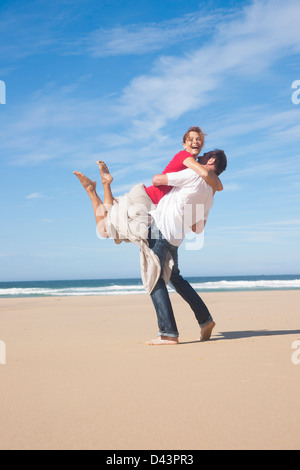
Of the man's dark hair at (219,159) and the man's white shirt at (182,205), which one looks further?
the man's dark hair at (219,159)

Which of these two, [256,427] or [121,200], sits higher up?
[121,200]

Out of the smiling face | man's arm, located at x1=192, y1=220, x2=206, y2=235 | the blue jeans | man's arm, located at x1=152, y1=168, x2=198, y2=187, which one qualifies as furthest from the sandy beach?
the smiling face

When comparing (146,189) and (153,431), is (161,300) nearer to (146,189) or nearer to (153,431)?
(146,189)

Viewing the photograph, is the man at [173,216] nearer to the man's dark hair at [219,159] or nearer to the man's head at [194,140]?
the man's dark hair at [219,159]

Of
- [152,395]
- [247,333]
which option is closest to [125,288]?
[247,333]

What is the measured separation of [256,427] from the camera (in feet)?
6.23

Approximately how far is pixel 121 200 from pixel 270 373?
2111 millimetres

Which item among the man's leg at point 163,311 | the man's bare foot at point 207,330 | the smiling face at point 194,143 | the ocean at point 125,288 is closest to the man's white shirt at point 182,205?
the man's leg at point 163,311

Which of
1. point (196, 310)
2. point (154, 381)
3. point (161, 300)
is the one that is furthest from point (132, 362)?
point (196, 310)

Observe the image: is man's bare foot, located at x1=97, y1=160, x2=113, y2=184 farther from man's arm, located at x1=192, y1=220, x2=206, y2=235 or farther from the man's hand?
man's arm, located at x1=192, y1=220, x2=206, y2=235

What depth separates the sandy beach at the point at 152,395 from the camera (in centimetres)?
182

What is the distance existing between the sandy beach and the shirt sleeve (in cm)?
141

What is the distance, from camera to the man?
155 inches

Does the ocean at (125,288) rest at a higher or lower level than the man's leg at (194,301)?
higher
